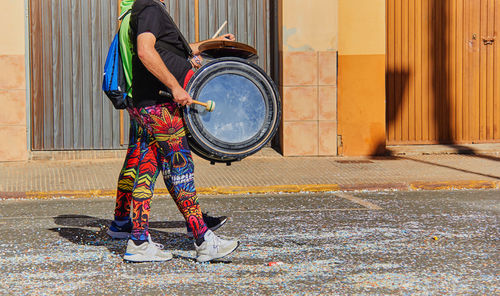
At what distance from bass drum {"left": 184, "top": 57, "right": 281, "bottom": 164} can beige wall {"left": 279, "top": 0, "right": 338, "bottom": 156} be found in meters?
6.61

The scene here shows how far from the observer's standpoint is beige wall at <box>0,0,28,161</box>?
11930 mm

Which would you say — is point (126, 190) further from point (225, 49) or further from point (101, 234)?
point (225, 49)

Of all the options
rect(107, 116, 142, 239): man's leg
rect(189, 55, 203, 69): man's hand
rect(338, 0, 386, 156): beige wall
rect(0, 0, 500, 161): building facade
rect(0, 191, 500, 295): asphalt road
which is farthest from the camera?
rect(338, 0, 386, 156): beige wall

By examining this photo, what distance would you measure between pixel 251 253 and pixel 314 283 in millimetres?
960

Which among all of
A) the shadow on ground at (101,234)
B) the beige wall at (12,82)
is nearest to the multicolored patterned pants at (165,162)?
the shadow on ground at (101,234)

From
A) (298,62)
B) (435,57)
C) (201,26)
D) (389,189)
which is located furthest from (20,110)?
(435,57)

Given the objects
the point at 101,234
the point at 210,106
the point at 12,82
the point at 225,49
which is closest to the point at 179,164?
the point at 210,106

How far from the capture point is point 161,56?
5.66 m

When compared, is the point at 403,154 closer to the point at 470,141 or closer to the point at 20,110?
the point at 470,141

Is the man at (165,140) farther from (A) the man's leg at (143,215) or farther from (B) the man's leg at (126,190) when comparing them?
(B) the man's leg at (126,190)

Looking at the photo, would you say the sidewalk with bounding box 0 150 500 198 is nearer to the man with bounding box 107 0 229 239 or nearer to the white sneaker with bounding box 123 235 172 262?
the man with bounding box 107 0 229 239

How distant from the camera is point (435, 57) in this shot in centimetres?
1307

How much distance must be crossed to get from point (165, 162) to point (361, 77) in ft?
24.1

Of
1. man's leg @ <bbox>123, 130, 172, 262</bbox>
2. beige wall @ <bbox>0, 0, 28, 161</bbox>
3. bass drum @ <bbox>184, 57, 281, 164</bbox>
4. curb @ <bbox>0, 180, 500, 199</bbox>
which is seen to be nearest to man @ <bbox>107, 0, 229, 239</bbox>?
man's leg @ <bbox>123, 130, 172, 262</bbox>
